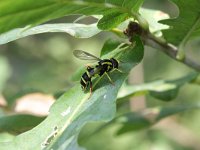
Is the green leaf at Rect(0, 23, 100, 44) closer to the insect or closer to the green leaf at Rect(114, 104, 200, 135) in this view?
the insect

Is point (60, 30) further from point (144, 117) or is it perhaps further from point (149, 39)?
point (144, 117)

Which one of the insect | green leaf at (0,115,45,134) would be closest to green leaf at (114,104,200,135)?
green leaf at (0,115,45,134)

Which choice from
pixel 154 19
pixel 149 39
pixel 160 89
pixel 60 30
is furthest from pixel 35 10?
pixel 160 89

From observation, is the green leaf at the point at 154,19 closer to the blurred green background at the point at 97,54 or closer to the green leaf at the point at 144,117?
the green leaf at the point at 144,117

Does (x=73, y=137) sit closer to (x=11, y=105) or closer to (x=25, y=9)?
(x=25, y=9)

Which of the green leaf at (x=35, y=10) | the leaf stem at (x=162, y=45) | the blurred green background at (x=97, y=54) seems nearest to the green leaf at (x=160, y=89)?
the leaf stem at (x=162, y=45)

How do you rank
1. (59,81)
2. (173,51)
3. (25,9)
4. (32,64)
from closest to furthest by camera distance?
(25,9) < (173,51) < (59,81) < (32,64)

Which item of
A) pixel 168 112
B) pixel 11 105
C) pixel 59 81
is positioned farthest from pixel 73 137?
pixel 59 81
